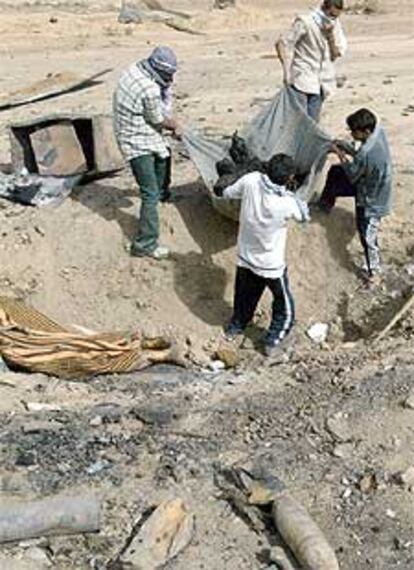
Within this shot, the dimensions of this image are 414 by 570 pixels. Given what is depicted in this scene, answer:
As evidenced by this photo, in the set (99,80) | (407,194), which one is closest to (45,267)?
(407,194)

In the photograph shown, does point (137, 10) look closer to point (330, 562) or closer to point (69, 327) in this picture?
point (69, 327)

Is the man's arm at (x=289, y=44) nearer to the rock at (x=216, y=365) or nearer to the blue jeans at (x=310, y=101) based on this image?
the blue jeans at (x=310, y=101)

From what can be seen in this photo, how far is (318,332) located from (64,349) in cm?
219

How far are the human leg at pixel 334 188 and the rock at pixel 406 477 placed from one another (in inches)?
128

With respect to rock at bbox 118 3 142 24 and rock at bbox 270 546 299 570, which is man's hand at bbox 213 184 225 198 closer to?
rock at bbox 270 546 299 570

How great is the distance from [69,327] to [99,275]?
2.27 ft

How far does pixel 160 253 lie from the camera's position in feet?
31.9

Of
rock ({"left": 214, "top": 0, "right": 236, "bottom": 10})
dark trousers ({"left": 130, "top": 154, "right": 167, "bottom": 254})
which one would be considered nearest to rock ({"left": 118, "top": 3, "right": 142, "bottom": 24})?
rock ({"left": 214, "top": 0, "right": 236, "bottom": 10})

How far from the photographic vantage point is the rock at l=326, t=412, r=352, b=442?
7.09 meters

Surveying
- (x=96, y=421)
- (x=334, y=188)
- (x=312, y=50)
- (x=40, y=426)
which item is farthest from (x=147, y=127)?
(x=40, y=426)

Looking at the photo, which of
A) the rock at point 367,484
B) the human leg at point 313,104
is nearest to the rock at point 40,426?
the rock at point 367,484

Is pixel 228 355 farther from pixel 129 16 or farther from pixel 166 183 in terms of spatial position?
pixel 129 16

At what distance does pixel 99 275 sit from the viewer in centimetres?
966

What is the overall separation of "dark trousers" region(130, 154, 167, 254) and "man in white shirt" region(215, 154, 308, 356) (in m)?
0.52
